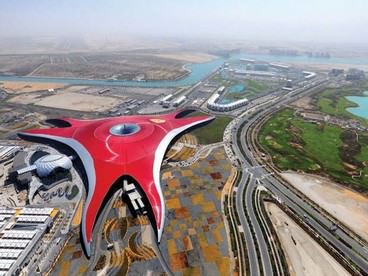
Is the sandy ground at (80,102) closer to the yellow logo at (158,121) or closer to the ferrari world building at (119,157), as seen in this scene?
the ferrari world building at (119,157)

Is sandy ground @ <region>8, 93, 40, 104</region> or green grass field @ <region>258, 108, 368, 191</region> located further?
sandy ground @ <region>8, 93, 40, 104</region>

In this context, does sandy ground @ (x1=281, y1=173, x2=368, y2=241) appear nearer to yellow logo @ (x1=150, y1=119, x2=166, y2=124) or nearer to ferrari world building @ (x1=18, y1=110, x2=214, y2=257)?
ferrari world building @ (x1=18, y1=110, x2=214, y2=257)

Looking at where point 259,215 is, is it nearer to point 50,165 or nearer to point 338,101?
point 50,165

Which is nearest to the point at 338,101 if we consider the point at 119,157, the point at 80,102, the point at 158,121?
the point at 158,121

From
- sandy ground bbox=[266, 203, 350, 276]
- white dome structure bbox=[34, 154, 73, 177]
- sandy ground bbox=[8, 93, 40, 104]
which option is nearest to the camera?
sandy ground bbox=[266, 203, 350, 276]

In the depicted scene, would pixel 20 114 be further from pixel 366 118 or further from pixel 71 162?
pixel 366 118

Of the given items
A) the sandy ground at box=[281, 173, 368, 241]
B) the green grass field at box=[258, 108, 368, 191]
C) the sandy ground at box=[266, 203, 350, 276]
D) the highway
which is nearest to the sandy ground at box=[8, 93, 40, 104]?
the highway
